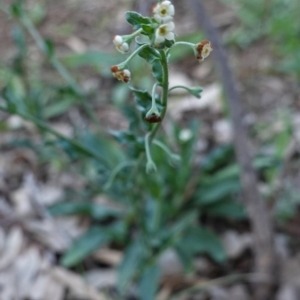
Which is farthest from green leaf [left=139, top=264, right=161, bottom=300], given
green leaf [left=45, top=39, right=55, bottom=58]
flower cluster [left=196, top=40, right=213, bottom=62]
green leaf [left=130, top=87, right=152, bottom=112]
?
flower cluster [left=196, top=40, right=213, bottom=62]

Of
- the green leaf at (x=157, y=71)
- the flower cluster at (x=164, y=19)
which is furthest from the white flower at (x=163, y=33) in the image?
the green leaf at (x=157, y=71)

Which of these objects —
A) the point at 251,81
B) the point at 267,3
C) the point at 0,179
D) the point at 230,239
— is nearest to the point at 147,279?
the point at 230,239

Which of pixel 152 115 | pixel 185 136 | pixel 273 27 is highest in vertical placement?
pixel 273 27

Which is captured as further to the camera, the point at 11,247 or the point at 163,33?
the point at 11,247

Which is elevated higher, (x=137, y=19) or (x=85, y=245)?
(x=85, y=245)

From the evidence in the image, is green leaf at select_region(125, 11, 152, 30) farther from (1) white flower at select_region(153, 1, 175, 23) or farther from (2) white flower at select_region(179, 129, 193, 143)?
(2) white flower at select_region(179, 129, 193, 143)

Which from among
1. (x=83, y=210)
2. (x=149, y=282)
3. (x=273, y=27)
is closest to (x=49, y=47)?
(x=83, y=210)

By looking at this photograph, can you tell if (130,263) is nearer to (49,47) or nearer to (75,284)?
(75,284)
